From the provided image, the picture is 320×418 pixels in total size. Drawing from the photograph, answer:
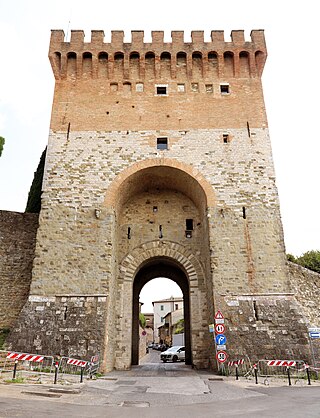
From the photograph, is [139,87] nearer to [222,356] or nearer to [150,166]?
[150,166]

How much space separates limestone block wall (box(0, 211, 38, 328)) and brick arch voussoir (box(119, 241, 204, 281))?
3.94 m

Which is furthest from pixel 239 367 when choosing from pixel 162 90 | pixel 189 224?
pixel 162 90

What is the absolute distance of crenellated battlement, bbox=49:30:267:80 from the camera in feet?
52.4

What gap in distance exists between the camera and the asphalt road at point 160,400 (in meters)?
5.46

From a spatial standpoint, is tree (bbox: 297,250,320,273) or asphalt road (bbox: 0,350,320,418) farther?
tree (bbox: 297,250,320,273)

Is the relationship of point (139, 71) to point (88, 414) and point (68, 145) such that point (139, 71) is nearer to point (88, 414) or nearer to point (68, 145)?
point (68, 145)

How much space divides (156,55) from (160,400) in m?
14.3

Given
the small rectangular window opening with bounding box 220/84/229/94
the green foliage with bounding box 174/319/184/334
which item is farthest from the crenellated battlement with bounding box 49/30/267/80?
the green foliage with bounding box 174/319/184/334

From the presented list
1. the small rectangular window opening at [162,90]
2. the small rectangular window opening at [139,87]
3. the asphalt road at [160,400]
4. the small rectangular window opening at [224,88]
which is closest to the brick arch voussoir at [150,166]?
the small rectangular window opening at [162,90]

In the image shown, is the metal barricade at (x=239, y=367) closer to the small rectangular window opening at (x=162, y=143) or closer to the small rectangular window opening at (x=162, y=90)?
the small rectangular window opening at (x=162, y=143)

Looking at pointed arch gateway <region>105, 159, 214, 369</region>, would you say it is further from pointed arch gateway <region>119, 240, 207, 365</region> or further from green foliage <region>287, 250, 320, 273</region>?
green foliage <region>287, 250, 320, 273</region>

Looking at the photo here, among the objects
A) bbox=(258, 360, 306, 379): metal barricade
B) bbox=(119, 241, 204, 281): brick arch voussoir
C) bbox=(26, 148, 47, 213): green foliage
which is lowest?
bbox=(258, 360, 306, 379): metal barricade

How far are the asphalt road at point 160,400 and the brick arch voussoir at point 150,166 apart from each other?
6.55 metres

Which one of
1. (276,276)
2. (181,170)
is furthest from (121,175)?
(276,276)
